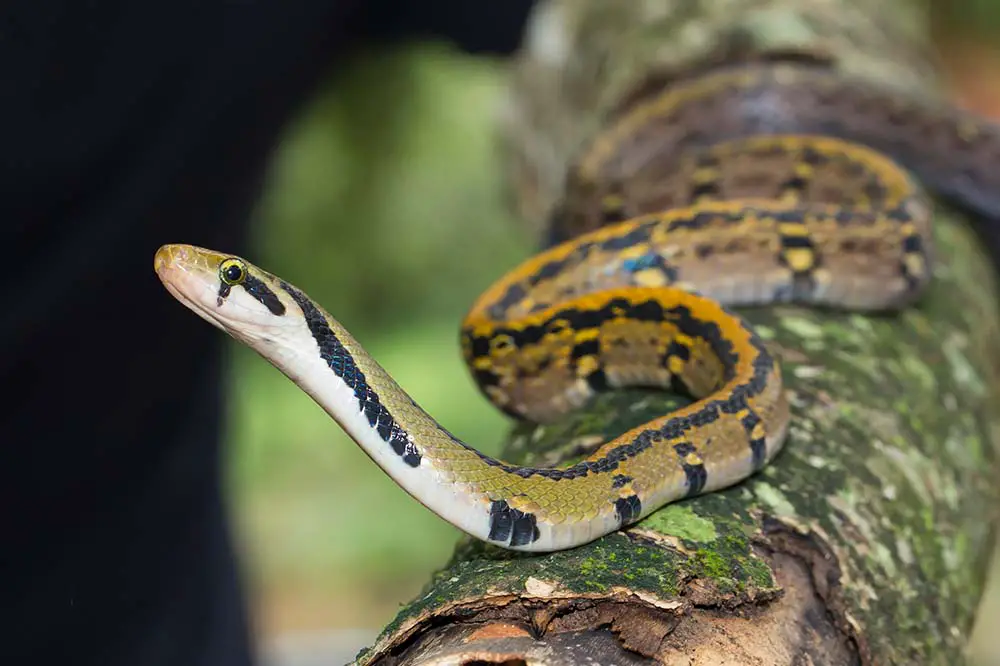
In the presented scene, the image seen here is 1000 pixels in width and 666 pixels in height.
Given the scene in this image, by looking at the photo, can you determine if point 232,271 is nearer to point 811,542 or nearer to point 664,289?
point 664,289

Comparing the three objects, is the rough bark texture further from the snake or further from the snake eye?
the snake eye

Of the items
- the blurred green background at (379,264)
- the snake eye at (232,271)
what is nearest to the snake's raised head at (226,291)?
the snake eye at (232,271)

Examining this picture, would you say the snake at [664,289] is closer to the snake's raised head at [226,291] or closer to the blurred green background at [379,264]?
the snake's raised head at [226,291]

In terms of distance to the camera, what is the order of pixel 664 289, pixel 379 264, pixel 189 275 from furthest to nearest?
pixel 379 264
pixel 664 289
pixel 189 275

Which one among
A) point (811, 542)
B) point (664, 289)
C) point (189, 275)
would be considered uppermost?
point (664, 289)

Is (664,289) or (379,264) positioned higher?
(379,264)

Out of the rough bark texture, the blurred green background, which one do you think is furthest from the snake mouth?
the blurred green background

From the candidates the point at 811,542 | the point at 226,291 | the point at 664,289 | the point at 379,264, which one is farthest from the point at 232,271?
the point at 379,264

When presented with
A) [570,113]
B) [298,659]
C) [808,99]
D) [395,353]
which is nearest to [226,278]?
[808,99]
